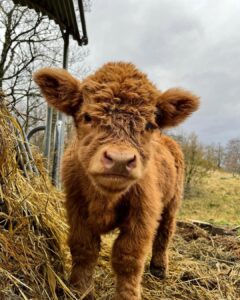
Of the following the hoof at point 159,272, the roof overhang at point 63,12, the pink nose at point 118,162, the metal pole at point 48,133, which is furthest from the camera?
the metal pole at point 48,133

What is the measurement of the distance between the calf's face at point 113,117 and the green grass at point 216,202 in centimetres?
1598

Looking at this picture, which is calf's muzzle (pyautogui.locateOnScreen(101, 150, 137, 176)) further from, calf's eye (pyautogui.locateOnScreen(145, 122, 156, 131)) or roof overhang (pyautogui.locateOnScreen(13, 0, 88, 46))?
roof overhang (pyautogui.locateOnScreen(13, 0, 88, 46))

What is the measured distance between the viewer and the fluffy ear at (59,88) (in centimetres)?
372

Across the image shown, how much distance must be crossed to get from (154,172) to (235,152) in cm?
6058

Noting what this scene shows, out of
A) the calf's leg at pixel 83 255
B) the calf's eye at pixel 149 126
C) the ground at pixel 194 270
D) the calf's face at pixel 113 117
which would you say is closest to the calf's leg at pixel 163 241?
the ground at pixel 194 270

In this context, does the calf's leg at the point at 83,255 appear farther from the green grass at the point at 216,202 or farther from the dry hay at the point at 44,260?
the green grass at the point at 216,202

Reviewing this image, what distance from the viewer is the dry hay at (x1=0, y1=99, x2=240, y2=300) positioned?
312 cm

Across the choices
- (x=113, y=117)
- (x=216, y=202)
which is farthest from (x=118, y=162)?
(x=216, y=202)

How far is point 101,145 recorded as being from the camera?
314cm

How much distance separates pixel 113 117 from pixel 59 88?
2.56 ft

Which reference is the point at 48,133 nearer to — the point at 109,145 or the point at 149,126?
the point at 149,126

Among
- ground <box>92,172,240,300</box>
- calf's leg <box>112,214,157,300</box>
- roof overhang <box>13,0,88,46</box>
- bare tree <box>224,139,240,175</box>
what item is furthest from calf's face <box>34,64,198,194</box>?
bare tree <box>224,139,240,175</box>

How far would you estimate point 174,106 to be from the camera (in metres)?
3.92

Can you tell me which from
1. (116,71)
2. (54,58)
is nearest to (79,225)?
Answer: (116,71)
